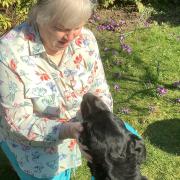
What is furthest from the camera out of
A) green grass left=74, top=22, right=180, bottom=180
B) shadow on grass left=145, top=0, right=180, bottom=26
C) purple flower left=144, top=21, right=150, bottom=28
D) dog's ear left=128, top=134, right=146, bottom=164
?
shadow on grass left=145, top=0, right=180, bottom=26

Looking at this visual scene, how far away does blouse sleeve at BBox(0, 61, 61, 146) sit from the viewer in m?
3.50

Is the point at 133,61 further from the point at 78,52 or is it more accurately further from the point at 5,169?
the point at 78,52

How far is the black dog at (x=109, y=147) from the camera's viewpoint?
131 inches

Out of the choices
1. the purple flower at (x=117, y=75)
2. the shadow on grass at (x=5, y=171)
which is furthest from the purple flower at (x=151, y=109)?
the shadow on grass at (x=5, y=171)

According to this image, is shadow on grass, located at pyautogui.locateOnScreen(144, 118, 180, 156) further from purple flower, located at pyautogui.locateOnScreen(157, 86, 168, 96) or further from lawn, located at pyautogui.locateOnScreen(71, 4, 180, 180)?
purple flower, located at pyautogui.locateOnScreen(157, 86, 168, 96)

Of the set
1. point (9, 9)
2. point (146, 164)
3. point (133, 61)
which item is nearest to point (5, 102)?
point (146, 164)

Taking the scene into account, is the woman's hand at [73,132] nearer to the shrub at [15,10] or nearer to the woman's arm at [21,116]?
the woman's arm at [21,116]

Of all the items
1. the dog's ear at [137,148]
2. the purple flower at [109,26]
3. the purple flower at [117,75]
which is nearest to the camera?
the dog's ear at [137,148]

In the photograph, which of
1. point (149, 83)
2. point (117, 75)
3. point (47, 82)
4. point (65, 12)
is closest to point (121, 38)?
point (117, 75)

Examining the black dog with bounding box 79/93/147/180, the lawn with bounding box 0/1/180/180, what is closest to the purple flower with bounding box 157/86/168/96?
the lawn with bounding box 0/1/180/180

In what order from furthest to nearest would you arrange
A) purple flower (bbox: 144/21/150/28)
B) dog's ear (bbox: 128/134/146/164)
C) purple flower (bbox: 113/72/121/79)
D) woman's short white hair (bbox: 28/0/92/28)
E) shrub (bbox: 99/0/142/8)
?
shrub (bbox: 99/0/142/8) < purple flower (bbox: 144/21/150/28) < purple flower (bbox: 113/72/121/79) < dog's ear (bbox: 128/134/146/164) < woman's short white hair (bbox: 28/0/92/28)

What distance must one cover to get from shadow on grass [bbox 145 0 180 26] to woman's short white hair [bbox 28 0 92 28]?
4.45 m

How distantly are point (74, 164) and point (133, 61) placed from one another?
2668 mm

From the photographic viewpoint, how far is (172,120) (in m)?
5.59
